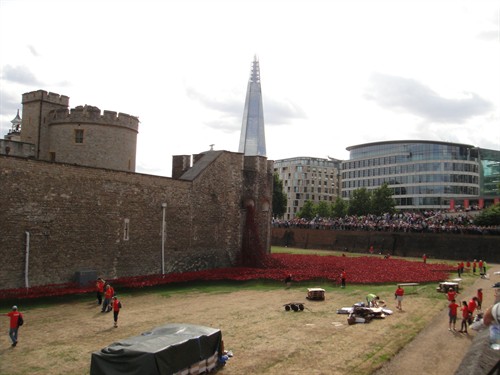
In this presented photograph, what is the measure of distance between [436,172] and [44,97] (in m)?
87.5

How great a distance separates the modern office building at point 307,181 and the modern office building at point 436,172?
31934 millimetres

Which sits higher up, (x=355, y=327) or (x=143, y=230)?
(x=143, y=230)

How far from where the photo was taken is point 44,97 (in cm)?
3562

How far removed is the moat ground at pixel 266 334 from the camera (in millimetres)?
14609

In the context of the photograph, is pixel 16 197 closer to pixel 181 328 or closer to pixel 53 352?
pixel 53 352

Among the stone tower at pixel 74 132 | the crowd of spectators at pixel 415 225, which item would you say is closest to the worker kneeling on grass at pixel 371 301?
the stone tower at pixel 74 132

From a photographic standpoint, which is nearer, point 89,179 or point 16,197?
point 16,197

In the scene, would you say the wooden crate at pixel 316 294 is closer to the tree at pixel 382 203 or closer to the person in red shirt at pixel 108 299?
the person in red shirt at pixel 108 299

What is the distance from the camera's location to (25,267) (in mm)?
24375

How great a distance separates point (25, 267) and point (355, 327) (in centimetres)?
1652

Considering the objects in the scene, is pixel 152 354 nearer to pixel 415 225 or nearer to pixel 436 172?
pixel 415 225

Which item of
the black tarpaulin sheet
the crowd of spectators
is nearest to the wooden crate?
the black tarpaulin sheet

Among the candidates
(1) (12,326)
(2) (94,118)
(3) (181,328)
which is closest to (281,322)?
(3) (181,328)

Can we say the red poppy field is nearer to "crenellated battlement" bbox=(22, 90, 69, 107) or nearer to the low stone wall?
the low stone wall
